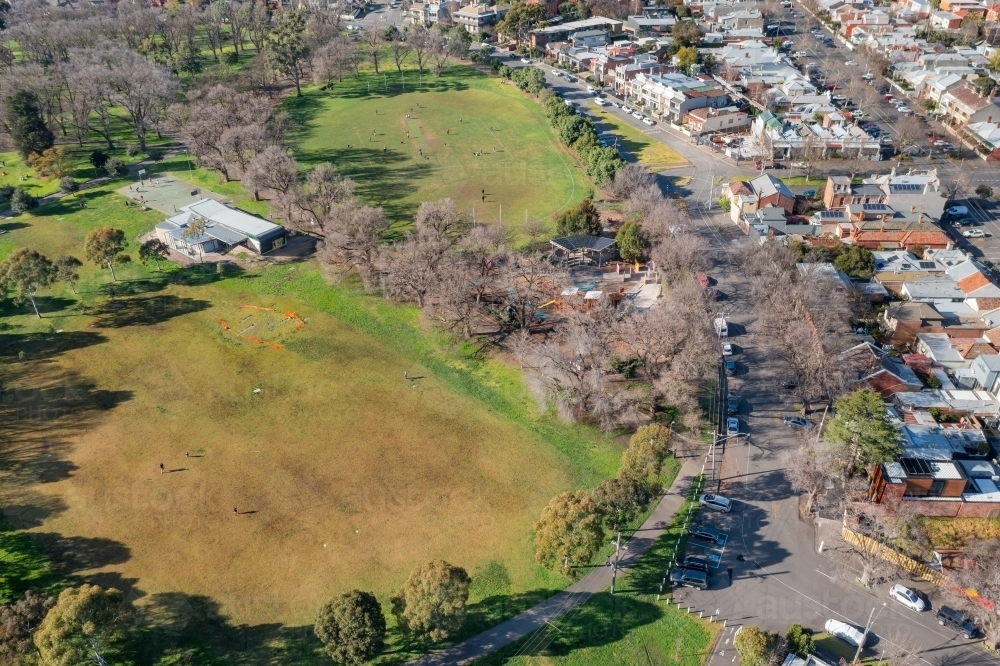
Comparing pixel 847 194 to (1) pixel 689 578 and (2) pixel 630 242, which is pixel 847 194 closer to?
(2) pixel 630 242

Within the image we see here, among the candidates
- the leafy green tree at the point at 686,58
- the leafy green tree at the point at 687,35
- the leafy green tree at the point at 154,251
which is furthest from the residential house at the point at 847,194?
the leafy green tree at the point at 154,251

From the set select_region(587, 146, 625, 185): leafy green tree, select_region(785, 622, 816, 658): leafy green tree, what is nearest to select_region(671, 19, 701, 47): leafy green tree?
select_region(587, 146, 625, 185): leafy green tree

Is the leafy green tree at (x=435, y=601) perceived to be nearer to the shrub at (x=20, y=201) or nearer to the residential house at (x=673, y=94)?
the shrub at (x=20, y=201)

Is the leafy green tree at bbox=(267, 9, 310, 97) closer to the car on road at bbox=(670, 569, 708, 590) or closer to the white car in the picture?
the car on road at bbox=(670, 569, 708, 590)

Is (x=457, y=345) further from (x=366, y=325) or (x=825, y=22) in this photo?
(x=825, y=22)

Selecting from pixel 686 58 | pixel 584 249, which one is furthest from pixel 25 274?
pixel 686 58

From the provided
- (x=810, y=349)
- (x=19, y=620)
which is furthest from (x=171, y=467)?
(x=810, y=349)
